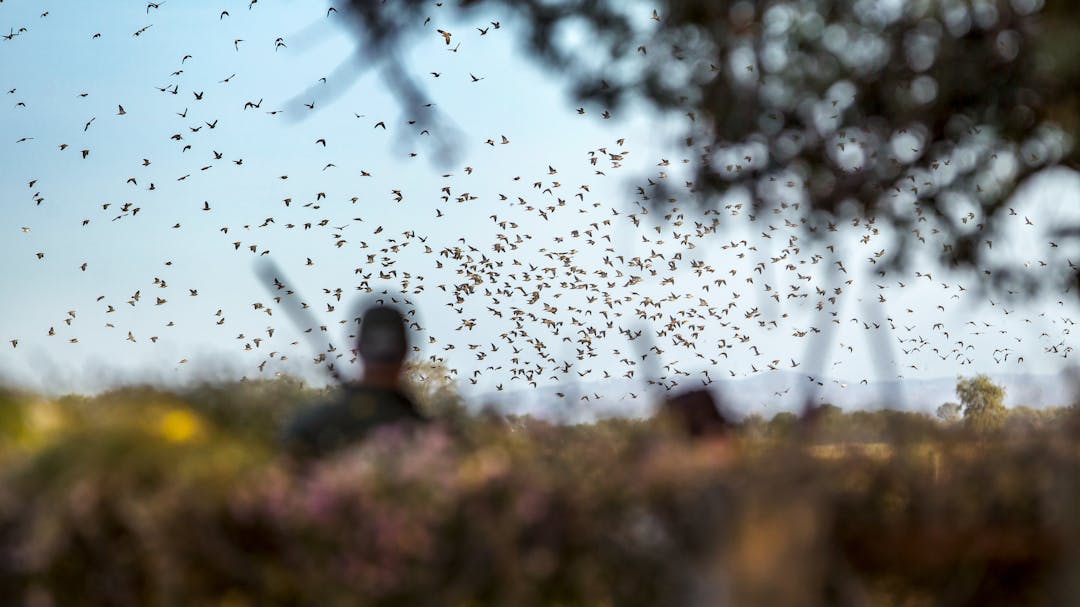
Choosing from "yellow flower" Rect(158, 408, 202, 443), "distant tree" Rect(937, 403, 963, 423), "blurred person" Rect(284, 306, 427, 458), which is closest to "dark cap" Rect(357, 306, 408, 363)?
"blurred person" Rect(284, 306, 427, 458)

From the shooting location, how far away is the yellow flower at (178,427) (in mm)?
5168

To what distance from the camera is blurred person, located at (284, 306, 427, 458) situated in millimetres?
5590

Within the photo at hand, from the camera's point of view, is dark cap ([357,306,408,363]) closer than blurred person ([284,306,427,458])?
No

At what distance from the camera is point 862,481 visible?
5242 mm

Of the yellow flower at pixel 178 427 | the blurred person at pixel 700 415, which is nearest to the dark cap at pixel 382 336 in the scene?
the yellow flower at pixel 178 427

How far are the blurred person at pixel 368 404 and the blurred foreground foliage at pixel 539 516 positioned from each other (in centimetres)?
23

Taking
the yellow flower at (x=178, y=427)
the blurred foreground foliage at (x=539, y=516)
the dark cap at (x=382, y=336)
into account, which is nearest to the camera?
the blurred foreground foliage at (x=539, y=516)

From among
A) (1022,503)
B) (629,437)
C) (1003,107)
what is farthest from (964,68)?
(629,437)

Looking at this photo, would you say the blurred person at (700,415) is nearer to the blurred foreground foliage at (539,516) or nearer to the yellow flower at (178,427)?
the blurred foreground foliage at (539,516)

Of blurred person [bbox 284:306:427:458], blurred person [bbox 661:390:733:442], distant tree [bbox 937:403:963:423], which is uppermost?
blurred person [bbox 284:306:427:458]

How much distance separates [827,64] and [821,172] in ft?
5.28

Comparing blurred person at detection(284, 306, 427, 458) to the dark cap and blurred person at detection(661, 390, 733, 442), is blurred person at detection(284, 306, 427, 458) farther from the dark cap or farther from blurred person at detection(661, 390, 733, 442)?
blurred person at detection(661, 390, 733, 442)

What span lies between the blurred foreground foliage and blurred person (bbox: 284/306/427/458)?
0.74 feet

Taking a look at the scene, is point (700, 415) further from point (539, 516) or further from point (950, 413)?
point (950, 413)
